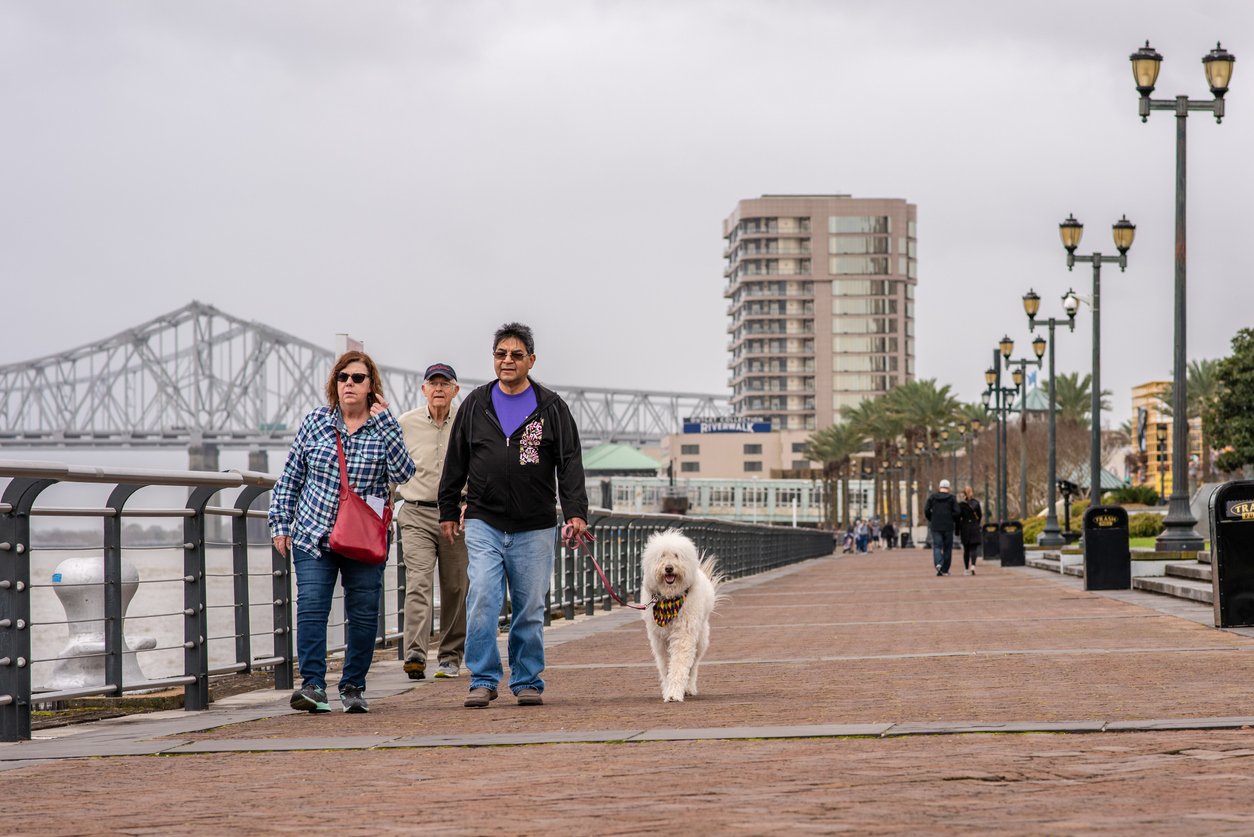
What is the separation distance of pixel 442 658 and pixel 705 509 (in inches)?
7234

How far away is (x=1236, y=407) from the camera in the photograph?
285ft

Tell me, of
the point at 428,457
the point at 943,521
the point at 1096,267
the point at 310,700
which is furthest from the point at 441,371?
the point at 1096,267

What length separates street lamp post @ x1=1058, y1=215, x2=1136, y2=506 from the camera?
103 feet

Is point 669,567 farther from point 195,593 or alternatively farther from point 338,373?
point 195,593

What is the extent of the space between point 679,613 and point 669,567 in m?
0.30

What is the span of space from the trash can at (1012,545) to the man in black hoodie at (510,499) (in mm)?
29754

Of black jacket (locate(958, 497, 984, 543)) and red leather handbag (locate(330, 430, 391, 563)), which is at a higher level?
red leather handbag (locate(330, 430, 391, 563))

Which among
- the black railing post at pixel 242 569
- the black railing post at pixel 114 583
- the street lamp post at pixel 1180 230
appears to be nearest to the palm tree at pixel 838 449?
the street lamp post at pixel 1180 230

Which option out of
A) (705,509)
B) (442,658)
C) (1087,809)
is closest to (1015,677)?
(442,658)

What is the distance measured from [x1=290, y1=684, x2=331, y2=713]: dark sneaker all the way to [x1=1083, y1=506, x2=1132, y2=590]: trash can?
15.2 metres

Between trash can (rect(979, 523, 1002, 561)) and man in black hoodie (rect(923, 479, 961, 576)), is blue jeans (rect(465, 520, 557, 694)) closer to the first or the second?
man in black hoodie (rect(923, 479, 961, 576))

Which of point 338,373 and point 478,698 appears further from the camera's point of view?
point 338,373

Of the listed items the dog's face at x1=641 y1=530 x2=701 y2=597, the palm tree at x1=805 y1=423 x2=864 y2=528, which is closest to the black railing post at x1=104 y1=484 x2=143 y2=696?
the dog's face at x1=641 y1=530 x2=701 y2=597

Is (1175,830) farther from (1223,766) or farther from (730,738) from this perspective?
(730,738)
